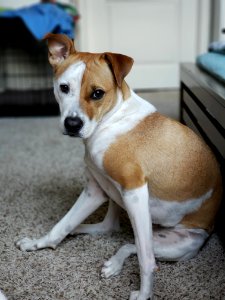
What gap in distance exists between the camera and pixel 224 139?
128 cm

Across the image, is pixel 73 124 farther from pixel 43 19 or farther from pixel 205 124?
pixel 43 19

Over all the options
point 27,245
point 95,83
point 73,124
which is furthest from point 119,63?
point 27,245

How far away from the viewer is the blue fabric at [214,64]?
1587mm

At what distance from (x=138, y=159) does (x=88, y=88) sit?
24 cm

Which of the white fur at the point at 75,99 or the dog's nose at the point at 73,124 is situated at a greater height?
the white fur at the point at 75,99

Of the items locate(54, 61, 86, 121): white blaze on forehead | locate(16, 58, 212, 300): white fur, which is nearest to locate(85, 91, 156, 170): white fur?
locate(16, 58, 212, 300): white fur

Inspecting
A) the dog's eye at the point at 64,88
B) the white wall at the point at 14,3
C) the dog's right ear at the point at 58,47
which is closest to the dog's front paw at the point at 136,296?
the dog's eye at the point at 64,88

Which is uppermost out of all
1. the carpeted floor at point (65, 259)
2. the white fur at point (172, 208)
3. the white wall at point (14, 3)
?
the white wall at point (14, 3)

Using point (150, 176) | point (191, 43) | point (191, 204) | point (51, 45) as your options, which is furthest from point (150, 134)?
point (191, 43)

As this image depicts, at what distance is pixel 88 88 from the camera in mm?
1100

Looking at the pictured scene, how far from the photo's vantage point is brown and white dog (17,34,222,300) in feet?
3.54

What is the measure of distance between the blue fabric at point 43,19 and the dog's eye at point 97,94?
1.81 m

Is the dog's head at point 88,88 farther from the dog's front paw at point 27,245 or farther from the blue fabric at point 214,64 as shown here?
the blue fabric at point 214,64

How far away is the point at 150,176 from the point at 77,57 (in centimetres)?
41
